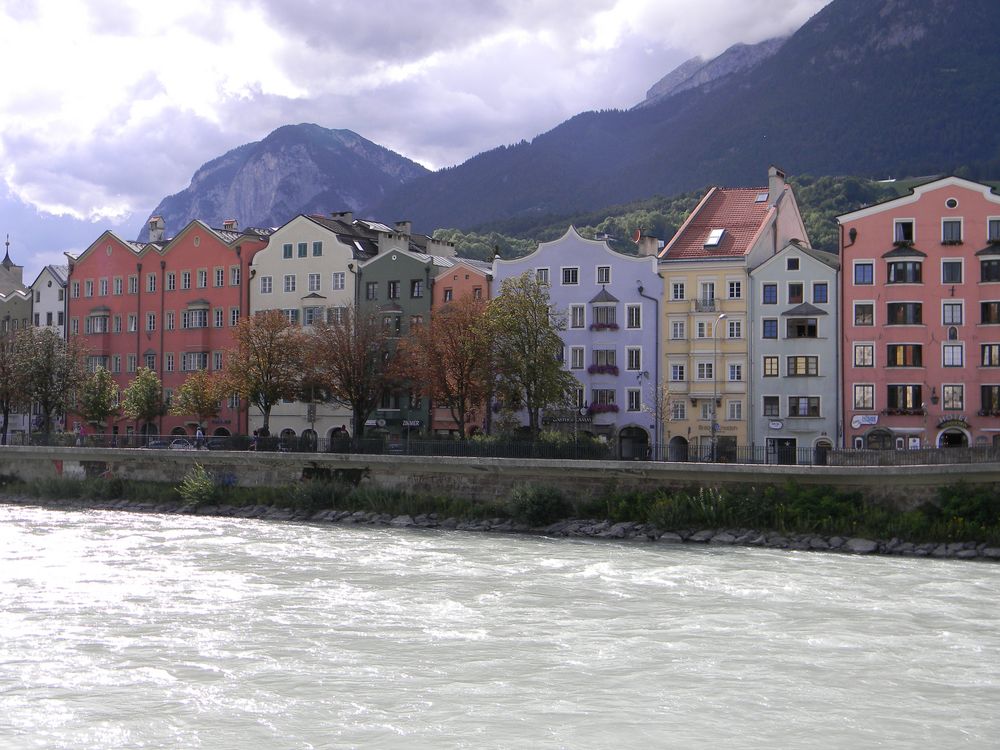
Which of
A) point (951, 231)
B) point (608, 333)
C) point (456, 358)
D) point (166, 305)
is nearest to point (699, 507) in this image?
point (456, 358)

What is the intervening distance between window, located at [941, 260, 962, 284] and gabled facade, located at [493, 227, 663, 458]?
13977 millimetres

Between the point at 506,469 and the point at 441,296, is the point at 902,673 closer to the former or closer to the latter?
the point at 506,469

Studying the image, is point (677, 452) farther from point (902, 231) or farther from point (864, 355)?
point (902, 231)

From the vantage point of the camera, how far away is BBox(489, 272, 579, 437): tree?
57375 millimetres

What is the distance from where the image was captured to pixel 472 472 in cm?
5103

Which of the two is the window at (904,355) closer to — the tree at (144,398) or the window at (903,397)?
the window at (903,397)

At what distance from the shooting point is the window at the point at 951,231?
190 feet

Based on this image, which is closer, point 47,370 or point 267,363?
point 267,363

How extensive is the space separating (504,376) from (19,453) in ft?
91.7

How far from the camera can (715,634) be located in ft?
83.9

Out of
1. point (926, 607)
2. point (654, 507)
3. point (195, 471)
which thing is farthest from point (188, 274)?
point (926, 607)

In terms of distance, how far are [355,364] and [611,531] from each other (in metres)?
23.4

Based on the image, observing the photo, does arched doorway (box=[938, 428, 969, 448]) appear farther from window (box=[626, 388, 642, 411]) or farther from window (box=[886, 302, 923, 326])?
window (box=[626, 388, 642, 411])

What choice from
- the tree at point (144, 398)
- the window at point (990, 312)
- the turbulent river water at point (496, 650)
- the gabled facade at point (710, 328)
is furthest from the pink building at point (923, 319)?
the tree at point (144, 398)
